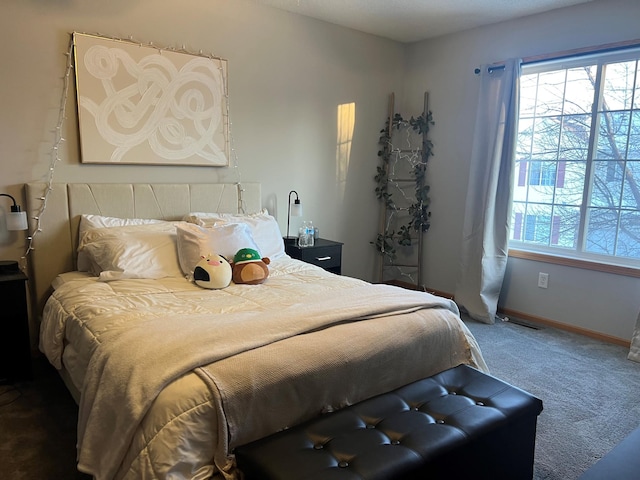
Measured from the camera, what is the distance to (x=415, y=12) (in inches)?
148

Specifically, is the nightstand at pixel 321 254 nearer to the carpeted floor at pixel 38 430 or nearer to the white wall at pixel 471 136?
the white wall at pixel 471 136

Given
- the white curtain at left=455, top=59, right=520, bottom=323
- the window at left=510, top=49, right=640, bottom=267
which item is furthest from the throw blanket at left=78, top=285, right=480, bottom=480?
the window at left=510, top=49, right=640, bottom=267

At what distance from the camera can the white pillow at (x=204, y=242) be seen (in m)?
2.79

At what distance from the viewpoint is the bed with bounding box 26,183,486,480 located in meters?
1.51

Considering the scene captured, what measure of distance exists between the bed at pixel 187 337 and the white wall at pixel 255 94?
27 cm

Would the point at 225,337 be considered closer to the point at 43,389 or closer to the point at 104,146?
the point at 43,389

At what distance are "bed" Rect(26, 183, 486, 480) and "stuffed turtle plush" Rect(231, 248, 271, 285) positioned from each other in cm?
5

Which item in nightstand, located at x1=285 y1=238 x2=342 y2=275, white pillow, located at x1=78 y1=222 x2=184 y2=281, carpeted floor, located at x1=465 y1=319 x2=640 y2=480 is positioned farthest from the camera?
nightstand, located at x1=285 y1=238 x2=342 y2=275

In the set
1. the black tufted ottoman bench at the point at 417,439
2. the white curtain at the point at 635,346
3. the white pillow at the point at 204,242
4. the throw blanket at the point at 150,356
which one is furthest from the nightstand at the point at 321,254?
the white curtain at the point at 635,346

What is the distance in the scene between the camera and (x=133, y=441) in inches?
59.4

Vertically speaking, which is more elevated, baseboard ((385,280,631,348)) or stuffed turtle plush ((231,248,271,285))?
stuffed turtle plush ((231,248,271,285))

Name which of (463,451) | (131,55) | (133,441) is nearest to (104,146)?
(131,55)

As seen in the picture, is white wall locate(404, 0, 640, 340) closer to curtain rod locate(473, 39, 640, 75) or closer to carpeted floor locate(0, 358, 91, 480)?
curtain rod locate(473, 39, 640, 75)

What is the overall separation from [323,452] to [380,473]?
0.19 m
